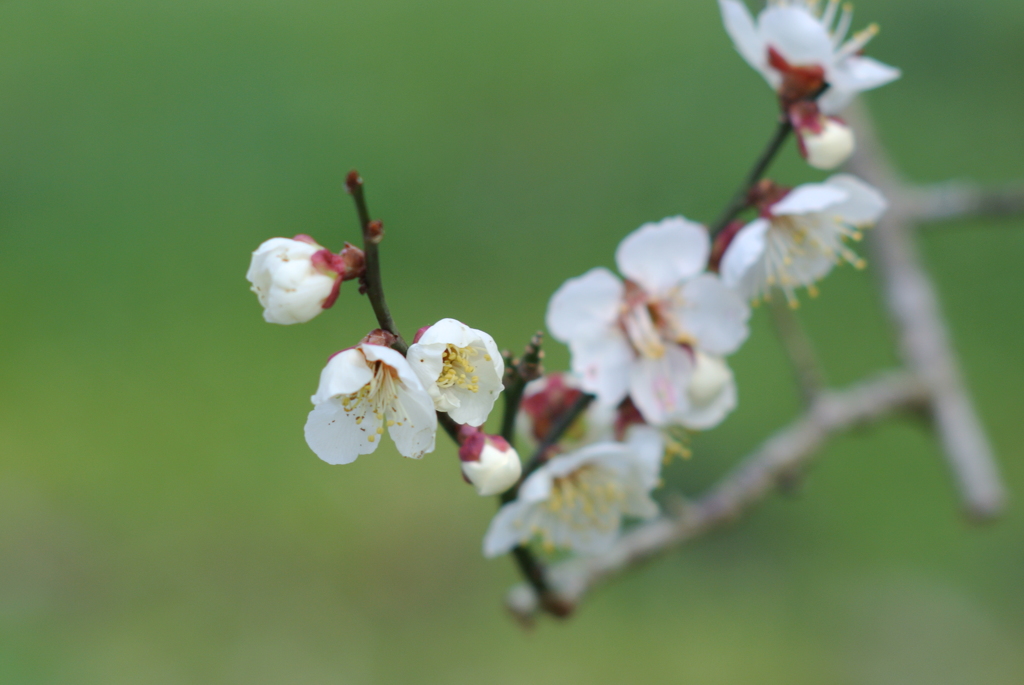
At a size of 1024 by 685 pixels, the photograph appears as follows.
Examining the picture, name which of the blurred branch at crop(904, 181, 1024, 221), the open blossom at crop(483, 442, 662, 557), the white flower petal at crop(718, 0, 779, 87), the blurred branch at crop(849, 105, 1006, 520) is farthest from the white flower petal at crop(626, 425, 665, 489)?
the blurred branch at crop(904, 181, 1024, 221)

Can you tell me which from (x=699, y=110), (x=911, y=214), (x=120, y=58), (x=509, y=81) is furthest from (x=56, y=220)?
(x=911, y=214)

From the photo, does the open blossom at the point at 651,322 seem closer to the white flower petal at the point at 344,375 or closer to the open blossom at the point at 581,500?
the open blossom at the point at 581,500

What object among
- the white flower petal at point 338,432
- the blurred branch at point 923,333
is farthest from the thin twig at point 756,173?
the blurred branch at point 923,333

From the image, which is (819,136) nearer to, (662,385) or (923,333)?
(662,385)

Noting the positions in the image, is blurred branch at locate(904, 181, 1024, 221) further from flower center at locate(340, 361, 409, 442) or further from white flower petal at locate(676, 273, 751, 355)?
flower center at locate(340, 361, 409, 442)

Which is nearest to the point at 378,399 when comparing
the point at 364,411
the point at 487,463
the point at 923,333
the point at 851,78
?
the point at 364,411

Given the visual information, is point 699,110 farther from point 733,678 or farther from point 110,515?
point 110,515
